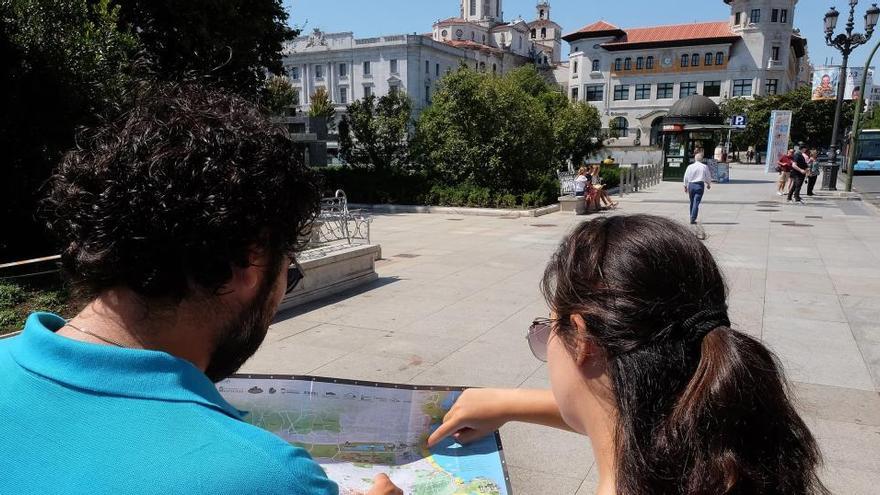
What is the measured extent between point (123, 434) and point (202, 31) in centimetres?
1585

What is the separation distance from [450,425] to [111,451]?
1072mm

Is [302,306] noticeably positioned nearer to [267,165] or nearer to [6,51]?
[6,51]

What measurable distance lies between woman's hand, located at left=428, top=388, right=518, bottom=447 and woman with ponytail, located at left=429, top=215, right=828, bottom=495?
44 cm

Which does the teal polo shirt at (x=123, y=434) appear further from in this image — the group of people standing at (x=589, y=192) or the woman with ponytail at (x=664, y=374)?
the group of people standing at (x=589, y=192)

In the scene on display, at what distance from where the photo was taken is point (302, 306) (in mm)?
6816

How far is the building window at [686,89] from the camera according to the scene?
7925 cm

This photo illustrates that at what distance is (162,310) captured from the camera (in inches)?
39.4

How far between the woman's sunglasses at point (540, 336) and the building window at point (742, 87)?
280 feet

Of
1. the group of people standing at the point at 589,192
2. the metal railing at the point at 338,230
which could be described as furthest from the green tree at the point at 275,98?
the group of people standing at the point at 589,192

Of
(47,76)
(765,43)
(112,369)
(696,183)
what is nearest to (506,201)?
(696,183)

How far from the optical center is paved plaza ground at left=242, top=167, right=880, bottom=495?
11.9 feet

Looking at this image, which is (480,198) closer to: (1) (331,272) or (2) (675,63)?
(1) (331,272)

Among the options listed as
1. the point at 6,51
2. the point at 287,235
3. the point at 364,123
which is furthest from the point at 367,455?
the point at 364,123

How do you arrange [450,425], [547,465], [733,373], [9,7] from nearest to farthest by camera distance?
1. [733,373]
2. [450,425]
3. [547,465]
4. [9,7]
